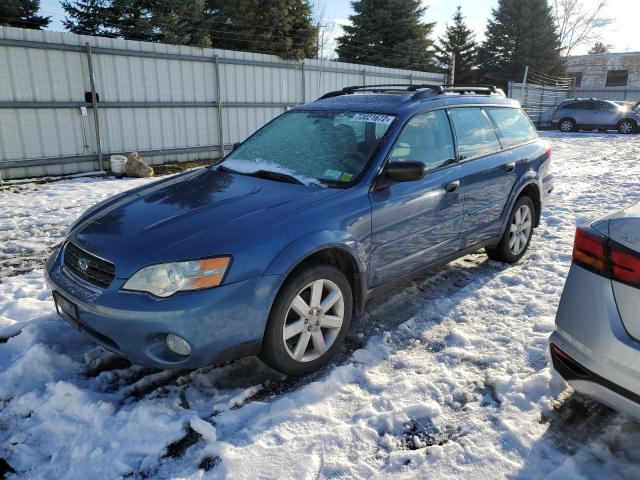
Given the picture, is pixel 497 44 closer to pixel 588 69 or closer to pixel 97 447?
pixel 588 69

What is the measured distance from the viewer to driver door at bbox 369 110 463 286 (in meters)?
3.38

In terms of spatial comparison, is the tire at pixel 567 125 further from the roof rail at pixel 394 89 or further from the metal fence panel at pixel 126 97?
the roof rail at pixel 394 89

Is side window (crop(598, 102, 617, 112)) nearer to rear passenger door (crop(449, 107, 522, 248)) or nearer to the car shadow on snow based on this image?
rear passenger door (crop(449, 107, 522, 248))

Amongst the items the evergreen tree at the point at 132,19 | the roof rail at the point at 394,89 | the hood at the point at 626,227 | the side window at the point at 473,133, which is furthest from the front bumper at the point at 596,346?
the evergreen tree at the point at 132,19

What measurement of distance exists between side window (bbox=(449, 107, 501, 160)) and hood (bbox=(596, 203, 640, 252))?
188 centimetres

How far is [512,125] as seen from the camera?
16.4 feet

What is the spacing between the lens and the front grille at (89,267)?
2703 millimetres

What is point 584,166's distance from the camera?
1174 cm

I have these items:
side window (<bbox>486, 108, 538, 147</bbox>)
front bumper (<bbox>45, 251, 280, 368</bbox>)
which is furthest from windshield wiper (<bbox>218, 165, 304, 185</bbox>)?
side window (<bbox>486, 108, 538, 147</bbox>)

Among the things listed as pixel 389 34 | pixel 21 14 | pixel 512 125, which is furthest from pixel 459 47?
pixel 512 125

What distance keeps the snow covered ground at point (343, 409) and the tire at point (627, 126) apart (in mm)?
20768

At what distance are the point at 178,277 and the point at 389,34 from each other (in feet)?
85.0

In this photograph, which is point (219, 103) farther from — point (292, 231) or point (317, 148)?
point (292, 231)

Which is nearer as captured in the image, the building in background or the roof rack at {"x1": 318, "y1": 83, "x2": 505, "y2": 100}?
the roof rack at {"x1": 318, "y1": 83, "x2": 505, "y2": 100}
